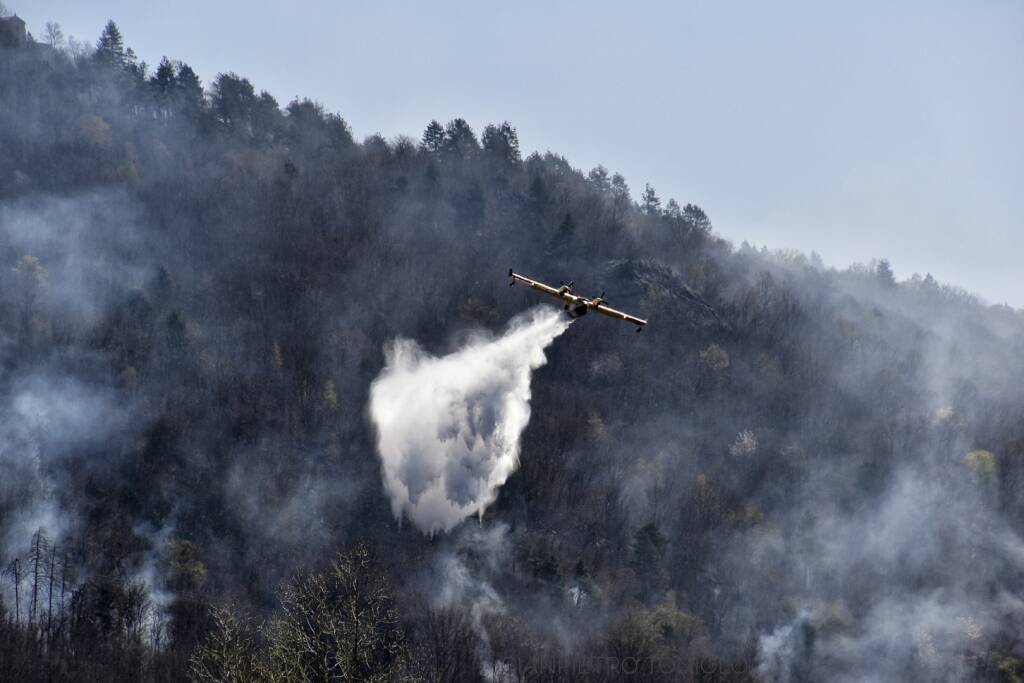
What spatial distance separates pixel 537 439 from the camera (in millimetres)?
145375

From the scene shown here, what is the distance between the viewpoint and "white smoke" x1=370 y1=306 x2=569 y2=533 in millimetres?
123375

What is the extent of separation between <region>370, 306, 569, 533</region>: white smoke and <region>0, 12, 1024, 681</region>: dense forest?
2.20 metres

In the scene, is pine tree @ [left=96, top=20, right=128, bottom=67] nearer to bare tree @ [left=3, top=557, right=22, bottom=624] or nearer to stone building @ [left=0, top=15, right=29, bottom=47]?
stone building @ [left=0, top=15, right=29, bottom=47]

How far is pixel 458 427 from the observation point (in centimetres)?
12244

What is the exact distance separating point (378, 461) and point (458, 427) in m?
17.0

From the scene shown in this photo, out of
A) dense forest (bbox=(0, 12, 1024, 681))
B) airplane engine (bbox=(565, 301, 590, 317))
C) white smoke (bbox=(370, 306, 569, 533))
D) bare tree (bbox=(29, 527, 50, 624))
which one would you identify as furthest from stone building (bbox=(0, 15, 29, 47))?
airplane engine (bbox=(565, 301, 590, 317))

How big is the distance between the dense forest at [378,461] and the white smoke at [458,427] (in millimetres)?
2197

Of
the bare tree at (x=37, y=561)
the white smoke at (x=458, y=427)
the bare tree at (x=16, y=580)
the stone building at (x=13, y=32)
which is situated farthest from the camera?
the stone building at (x=13, y=32)

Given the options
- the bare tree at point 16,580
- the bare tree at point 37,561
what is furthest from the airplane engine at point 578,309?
the bare tree at point 16,580

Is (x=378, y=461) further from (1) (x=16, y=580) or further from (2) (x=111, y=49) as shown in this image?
(2) (x=111, y=49)

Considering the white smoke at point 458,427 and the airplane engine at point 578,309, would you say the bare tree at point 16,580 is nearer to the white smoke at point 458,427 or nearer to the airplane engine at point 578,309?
the white smoke at point 458,427

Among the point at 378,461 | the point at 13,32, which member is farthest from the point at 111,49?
the point at 378,461

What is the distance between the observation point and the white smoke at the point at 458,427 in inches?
4857

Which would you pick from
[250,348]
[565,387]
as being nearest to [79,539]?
[250,348]
